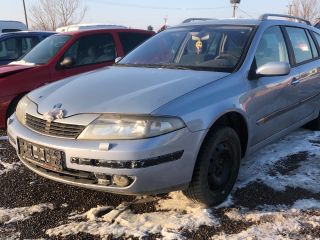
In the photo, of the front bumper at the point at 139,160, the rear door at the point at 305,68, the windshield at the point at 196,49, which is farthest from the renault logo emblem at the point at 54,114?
the rear door at the point at 305,68

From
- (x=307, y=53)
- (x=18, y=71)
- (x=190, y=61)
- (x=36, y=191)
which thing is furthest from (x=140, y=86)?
(x=18, y=71)

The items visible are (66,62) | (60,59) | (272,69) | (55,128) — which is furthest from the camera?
(60,59)

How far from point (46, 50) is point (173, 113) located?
4.20m

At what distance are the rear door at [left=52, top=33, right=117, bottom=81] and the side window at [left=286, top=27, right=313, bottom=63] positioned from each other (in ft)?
10.1

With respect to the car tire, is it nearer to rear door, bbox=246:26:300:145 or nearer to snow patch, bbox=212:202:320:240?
snow patch, bbox=212:202:320:240

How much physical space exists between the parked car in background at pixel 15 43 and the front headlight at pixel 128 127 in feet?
20.1

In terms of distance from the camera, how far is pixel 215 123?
3270mm

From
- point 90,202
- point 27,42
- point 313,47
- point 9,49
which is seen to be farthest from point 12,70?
point 313,47

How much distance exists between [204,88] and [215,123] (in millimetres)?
290

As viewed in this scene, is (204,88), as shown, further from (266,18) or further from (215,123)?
(266,18)

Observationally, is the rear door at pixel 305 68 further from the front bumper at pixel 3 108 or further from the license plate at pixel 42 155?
the front bumper at pixel 3 108

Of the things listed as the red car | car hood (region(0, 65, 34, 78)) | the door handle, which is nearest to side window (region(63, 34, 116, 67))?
the red car

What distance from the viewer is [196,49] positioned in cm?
411

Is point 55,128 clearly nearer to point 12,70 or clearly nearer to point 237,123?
point 237,123
